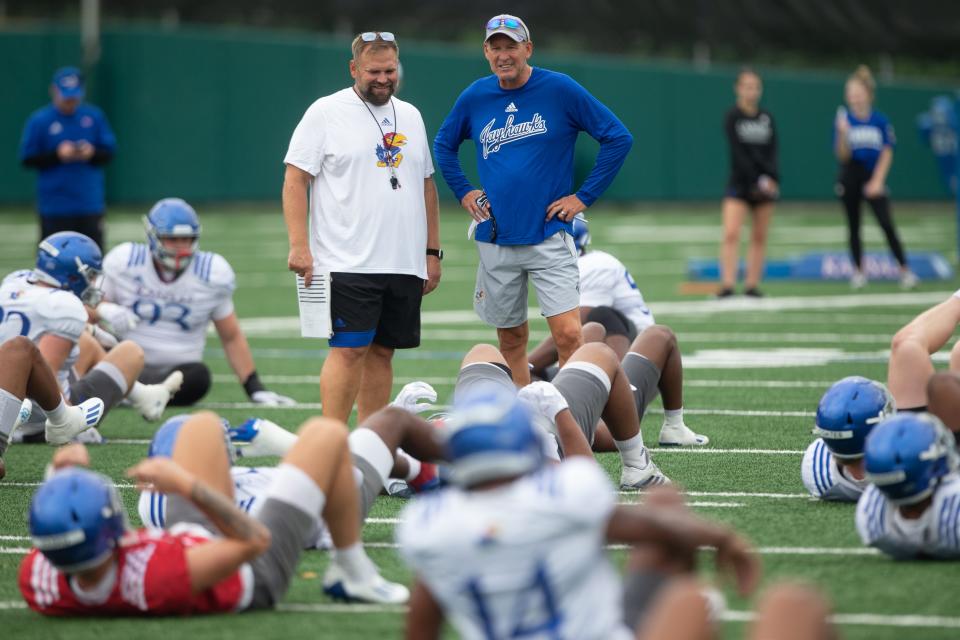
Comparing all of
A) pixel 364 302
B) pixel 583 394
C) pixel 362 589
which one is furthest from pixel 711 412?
pixel 362 589

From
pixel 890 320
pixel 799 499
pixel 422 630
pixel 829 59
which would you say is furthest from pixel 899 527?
pixel 829 59

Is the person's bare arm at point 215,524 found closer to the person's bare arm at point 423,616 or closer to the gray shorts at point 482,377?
the person's bare arm at point 423,616

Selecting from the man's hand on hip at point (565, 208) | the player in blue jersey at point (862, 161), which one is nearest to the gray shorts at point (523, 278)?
the man's hand on hip at point (565, 208)

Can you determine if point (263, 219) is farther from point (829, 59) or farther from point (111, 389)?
point (111, 389)

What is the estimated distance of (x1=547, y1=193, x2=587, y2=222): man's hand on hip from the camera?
26.0ft

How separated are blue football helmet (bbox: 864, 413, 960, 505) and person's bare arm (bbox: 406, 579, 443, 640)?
1.85 m

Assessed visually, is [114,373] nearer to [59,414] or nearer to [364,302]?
[59,414]

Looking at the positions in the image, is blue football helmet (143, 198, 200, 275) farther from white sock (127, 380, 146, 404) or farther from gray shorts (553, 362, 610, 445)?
gray shorts (553, 362, 610, 445)

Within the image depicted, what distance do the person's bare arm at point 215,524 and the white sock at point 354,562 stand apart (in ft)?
1.19

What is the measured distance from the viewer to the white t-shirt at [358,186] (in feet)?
24.6

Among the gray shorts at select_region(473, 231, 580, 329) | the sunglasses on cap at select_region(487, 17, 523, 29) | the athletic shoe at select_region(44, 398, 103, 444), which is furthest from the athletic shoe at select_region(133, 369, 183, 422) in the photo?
the sunglasses on cap at select_region(487, 17, 523, 29)

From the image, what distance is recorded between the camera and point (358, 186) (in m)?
7.51

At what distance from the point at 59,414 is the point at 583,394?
107 inches

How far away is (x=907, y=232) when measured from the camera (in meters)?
26.5
